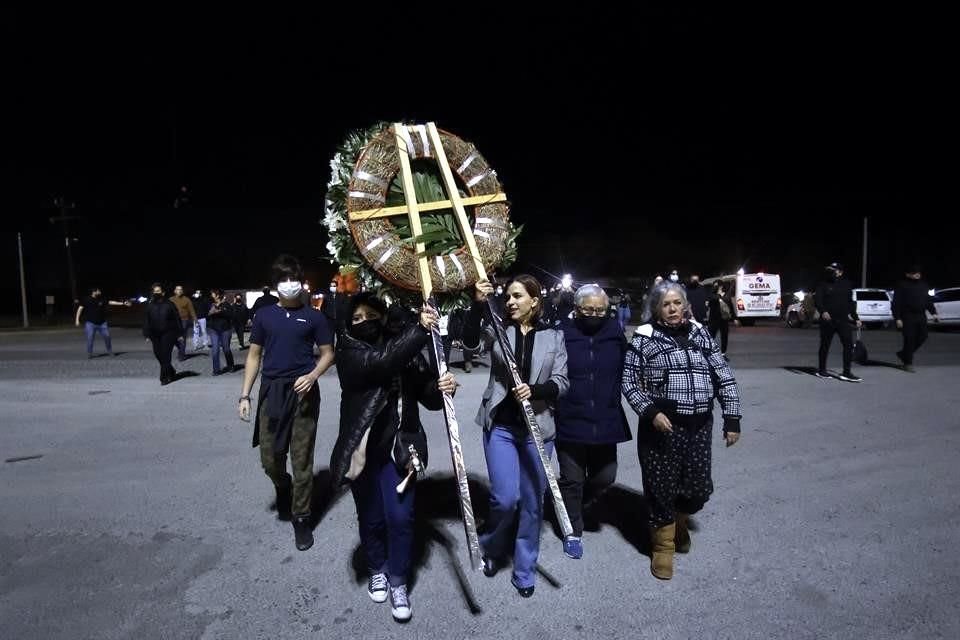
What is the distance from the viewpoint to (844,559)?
147 inches

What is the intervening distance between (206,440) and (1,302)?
59734 mm

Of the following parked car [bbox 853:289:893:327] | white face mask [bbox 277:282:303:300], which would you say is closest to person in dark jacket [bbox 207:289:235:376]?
white face mask [bbox 277:282:303:300]

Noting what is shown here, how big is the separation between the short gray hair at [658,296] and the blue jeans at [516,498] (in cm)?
104

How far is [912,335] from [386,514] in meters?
10.8

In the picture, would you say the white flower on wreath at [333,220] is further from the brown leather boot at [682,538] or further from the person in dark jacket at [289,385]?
the brown leather boot at [682,538]

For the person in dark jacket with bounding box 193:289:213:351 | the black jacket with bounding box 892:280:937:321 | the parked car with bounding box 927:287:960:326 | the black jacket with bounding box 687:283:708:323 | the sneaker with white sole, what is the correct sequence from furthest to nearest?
the parked car with bounding box 927:287:960:326 < the person in dark jacket with bounding box 193:289:213:351 < the black jacket with bounding box 687:283:708:323 < the black jacket with bounding box 892:280:937:321 < the sneaker with white sole

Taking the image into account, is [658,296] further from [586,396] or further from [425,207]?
[425,207]

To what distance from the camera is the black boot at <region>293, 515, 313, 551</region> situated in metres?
4.00

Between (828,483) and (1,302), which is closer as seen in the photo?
(828,483)

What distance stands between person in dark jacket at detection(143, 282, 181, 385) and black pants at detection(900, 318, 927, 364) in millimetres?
12502

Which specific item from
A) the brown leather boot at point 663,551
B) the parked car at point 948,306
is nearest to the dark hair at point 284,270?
the brown leather boot at point 663,551

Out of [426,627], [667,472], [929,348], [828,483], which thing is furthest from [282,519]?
[929,348]

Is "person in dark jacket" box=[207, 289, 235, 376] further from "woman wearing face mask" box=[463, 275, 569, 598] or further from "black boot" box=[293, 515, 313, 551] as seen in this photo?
"woman wearing face mask" box=[463, 275, 569, 598]

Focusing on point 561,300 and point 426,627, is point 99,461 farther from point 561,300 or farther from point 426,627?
point 561,300
